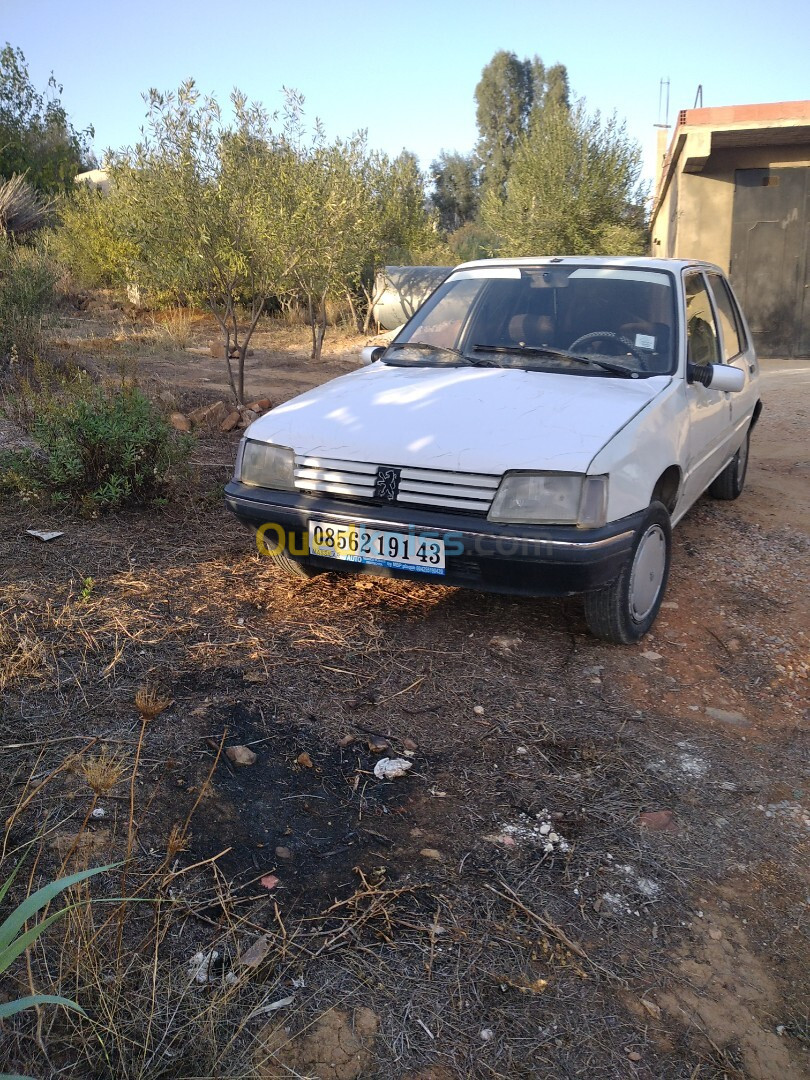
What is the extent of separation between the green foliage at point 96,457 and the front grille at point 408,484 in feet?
6.60

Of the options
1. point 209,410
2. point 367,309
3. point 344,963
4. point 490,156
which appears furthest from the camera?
point 490,156

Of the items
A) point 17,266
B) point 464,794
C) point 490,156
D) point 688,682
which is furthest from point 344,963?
point 490,156

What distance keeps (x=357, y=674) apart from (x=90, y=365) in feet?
26.5

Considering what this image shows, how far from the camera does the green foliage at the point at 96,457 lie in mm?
5129

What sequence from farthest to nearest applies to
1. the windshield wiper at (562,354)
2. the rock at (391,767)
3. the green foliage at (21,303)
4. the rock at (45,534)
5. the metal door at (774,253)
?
the metal door at (774,253) < the green foliage at (21,303) < the rock at (45,534) < the windshield wiper at (562,354) < the rock at (391,767)

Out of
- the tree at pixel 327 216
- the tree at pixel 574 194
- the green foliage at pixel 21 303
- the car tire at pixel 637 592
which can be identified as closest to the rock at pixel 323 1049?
the car tire at pixel 637 592

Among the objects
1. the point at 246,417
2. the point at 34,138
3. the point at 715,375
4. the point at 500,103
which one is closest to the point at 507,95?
the point at 500,103

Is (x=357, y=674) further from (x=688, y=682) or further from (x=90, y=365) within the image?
(x=90, y=365)

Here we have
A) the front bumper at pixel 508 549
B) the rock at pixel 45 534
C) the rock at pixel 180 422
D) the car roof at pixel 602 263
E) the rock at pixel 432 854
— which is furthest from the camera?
the rock at pixel 180 422

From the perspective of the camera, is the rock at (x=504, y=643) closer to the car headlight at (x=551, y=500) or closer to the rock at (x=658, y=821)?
the car headlight at (x=551, y=500)

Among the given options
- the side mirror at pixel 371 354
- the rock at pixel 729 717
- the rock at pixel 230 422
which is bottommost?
the rock at pixel 729 717

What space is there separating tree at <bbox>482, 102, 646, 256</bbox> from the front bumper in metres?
17.6

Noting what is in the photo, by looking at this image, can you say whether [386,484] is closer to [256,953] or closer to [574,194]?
[256,953]

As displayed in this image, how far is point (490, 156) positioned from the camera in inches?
1967
